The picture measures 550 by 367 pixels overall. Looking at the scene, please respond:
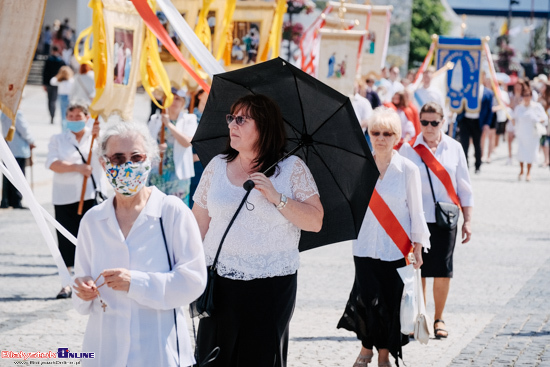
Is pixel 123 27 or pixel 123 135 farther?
pixel 123 27

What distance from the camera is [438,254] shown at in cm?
757

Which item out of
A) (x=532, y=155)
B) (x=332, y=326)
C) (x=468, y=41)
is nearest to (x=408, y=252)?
(x=332, y=326)

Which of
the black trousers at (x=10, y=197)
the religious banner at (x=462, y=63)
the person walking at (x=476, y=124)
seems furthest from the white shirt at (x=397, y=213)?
the person walking at (x=476, y=124)

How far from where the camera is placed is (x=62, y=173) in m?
8.91

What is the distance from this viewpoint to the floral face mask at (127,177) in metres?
3.94

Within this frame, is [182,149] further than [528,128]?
No

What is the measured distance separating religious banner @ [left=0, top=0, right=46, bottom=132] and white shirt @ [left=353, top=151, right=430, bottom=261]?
2.49m

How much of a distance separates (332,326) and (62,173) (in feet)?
9.90

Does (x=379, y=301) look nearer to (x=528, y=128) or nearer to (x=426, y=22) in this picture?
(x=528, y=128)

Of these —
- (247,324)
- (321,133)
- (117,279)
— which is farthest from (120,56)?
(117,279)

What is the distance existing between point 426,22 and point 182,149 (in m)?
53.6

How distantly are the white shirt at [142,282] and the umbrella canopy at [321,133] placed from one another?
1.20m

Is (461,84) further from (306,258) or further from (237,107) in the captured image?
(237,107)

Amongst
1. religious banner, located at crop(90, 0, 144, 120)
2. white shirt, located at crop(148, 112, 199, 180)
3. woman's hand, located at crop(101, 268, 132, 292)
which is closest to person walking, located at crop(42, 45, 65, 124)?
white shirt, located at crop(148, 112, 199, 180)
